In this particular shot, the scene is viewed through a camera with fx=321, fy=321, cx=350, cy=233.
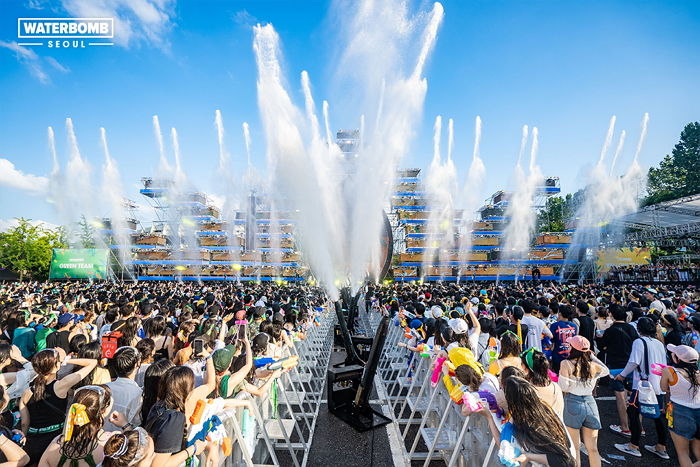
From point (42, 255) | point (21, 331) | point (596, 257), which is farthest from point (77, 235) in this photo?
point (596, 257)

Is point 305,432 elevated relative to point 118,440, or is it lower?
lower

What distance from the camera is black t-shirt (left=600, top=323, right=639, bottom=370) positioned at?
18.7 ft

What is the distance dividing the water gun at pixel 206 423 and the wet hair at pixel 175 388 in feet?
0.53

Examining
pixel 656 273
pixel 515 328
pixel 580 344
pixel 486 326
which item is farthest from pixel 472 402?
pixel 656 273

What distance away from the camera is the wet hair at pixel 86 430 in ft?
7.48

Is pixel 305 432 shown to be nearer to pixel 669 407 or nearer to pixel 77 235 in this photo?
pixel 669 407

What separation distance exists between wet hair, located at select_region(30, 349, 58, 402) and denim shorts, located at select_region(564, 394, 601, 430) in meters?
6.12

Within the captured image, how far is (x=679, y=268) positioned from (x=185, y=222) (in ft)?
249

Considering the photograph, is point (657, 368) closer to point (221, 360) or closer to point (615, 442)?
point (615, 442)

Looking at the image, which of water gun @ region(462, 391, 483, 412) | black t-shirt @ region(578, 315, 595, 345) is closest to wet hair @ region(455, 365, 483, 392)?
water gun @ region(462, 391, 483, 412)

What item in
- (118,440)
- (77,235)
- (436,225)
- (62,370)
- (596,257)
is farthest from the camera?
(77,235)

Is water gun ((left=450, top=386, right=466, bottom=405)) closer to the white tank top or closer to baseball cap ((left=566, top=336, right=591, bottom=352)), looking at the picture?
baseball cap ((left=566, top=336, right=591, bottom=352))

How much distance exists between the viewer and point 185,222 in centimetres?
6700

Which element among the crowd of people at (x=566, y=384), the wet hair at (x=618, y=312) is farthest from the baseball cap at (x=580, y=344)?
the wet hair at (x=618, y=312)
